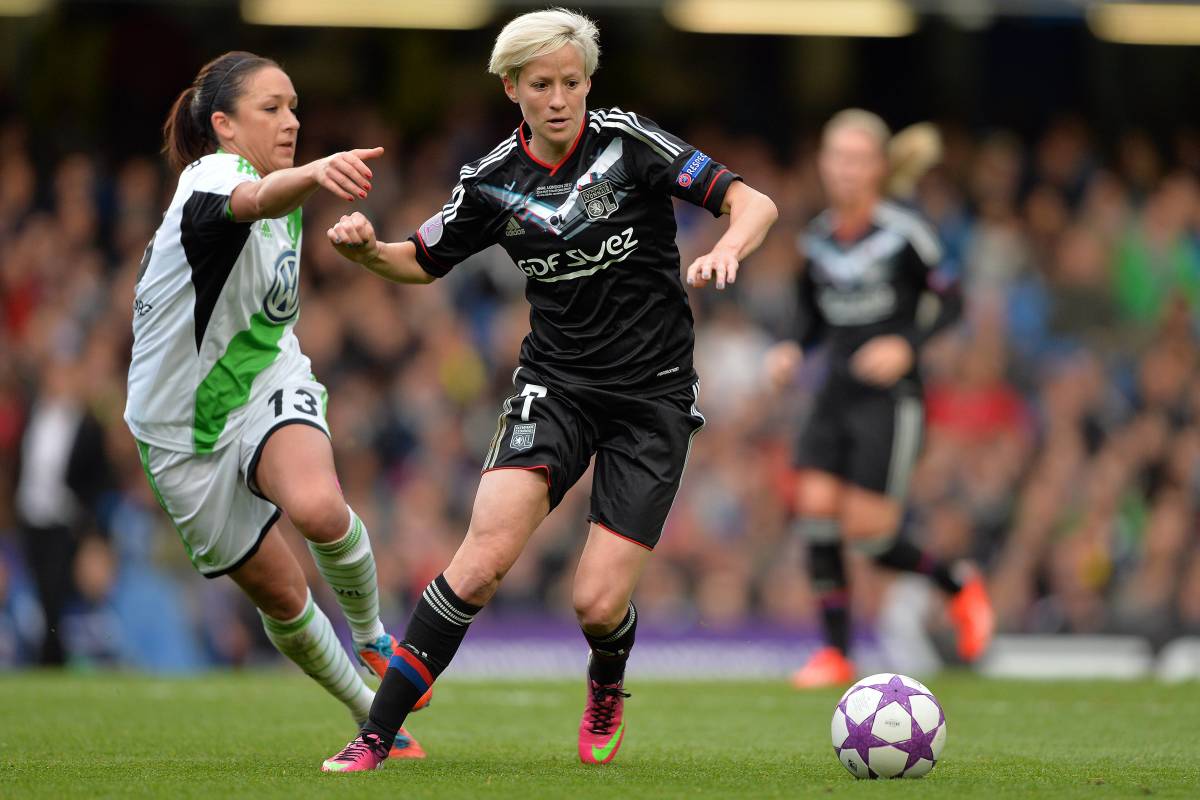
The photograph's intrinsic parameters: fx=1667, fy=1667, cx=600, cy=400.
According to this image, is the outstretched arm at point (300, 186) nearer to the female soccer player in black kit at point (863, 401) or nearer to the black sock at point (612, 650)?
the black sock at point (612, 650)

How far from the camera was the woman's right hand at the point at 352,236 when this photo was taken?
17.2ft

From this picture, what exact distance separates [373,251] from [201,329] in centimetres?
77

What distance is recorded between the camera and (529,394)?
5664 mm

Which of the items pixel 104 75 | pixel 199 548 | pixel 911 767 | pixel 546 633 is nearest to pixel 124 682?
pixel 546 633

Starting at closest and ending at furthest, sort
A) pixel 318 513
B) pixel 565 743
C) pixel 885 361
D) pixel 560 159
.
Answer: pixel 318 513 → pixel 560 159 → pixel 565 743 → pixel 885 361

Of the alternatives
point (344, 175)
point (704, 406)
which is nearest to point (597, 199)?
point (344, 175)

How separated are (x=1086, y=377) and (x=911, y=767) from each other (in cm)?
1084

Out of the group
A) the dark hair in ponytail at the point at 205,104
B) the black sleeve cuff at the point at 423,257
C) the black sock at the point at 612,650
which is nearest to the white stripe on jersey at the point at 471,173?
the black sleeve cuff at the point at 423,257

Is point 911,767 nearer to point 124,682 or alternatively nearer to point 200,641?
point 124,682

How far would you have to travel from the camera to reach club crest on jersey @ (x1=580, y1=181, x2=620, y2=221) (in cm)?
558

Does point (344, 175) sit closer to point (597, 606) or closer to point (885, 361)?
point (597, 606)

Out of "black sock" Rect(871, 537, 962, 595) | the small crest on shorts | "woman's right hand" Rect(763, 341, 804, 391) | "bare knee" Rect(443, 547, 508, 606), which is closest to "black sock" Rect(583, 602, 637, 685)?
"bare knee" Rect(443, 547, 508, 606)

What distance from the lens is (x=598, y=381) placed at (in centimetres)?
568

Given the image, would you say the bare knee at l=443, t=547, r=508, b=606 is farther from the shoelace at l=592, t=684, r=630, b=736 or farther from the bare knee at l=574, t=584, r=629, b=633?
the shoelace at l=592, t=684, r=630, b=736
